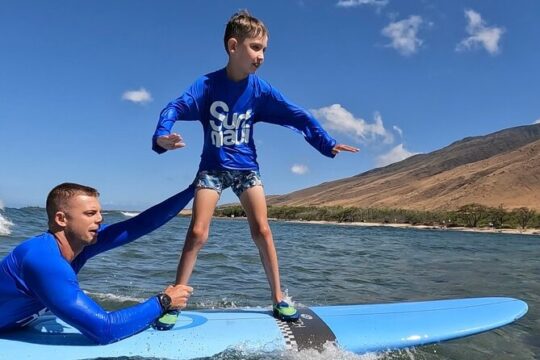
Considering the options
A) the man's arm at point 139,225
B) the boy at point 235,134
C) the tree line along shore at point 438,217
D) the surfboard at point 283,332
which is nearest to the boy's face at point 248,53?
the boy at point 235,134

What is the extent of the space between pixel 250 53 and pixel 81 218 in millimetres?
1903

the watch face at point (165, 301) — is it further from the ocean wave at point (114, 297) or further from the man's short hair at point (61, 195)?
the ocean wave at point (114, 297)

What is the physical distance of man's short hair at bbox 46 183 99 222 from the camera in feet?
9.85

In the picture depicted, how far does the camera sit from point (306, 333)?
4.02 meters

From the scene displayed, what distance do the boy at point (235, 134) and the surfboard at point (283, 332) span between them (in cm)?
32

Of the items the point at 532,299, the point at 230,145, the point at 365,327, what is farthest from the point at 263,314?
the point at 532,299

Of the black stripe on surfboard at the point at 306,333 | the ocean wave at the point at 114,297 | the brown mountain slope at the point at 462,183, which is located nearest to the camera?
the black stripe on surfboard at the point at 306,333

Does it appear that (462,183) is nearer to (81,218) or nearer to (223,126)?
(223,126)

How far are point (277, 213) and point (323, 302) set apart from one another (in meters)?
84.9

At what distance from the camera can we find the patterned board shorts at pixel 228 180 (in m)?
4.20

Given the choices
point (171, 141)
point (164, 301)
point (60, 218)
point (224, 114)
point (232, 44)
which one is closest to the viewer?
point (60, 218)

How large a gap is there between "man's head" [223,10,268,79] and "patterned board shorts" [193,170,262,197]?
0.87 metres

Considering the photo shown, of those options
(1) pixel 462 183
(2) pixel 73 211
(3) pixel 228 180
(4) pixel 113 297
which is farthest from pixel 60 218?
(1) pixel 462 183

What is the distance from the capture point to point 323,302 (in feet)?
22.1
